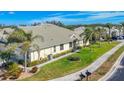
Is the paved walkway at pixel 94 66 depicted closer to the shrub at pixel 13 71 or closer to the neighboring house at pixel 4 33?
the shrub at pixel 13 71

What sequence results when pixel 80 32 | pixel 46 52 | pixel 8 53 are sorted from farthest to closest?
pixel 80 32
pixel 46 52
pixel 8 53

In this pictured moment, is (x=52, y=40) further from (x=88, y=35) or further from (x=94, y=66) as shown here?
(x=94, y=66)

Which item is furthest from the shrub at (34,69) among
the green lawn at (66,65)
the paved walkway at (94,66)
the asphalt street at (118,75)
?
the asphalt street at (118,75)

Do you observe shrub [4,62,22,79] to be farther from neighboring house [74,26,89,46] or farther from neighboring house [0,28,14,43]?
neighboring house [74,26,89,46]

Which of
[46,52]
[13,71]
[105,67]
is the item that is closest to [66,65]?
[46,52]

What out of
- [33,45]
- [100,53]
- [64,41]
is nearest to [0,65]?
[33,45]
